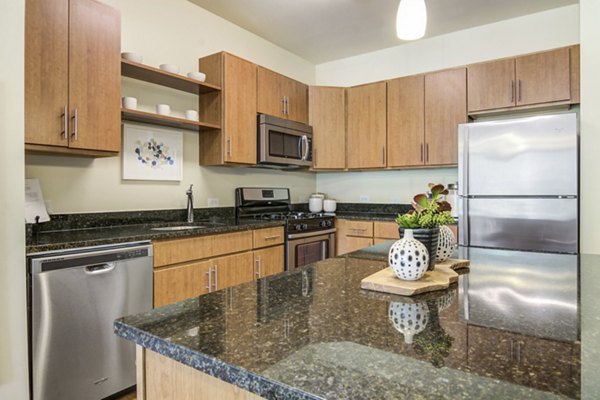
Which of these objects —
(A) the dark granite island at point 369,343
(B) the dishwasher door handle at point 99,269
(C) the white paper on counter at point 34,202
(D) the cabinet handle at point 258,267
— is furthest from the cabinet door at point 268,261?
(A) the dark granite island at point 369,343

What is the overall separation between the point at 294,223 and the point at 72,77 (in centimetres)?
194

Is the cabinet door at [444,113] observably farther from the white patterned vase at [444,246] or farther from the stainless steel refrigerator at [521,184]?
the white patterned vase at [444,246]

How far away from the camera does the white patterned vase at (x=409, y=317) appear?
708 millimetres

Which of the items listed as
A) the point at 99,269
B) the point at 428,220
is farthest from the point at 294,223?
the point at 428,220

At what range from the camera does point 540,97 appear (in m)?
3.07

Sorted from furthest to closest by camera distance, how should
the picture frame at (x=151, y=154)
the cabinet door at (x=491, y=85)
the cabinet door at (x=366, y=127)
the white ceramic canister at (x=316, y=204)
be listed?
1. the white ceramic canister at (x=316, y=204)
2. the cabinet door at (x=366, y=127)
3. the cabinet door at (x=491, y=85)
4. the picture frame at (x=151, y=154)

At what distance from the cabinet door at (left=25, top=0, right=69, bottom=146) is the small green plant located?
1.87 meters

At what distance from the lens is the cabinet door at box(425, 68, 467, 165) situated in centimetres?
342

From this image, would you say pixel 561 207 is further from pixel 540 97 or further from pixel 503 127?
pixel 540 97

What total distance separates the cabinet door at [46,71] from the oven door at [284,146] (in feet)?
5.36

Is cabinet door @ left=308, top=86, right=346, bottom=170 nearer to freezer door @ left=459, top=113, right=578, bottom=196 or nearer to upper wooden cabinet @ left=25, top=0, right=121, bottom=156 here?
freezer door @ left=459, top=113, right=578, bottom=196

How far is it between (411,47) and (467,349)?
3.98 metres

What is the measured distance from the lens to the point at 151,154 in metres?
2.82

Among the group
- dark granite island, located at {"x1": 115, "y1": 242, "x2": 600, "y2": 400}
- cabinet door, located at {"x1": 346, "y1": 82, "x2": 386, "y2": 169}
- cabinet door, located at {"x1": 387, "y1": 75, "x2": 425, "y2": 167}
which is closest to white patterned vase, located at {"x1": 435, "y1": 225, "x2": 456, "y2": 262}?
dark granite island, located at {"x1": 115, "y1": 242, "x2": 600, "y2": 400}
